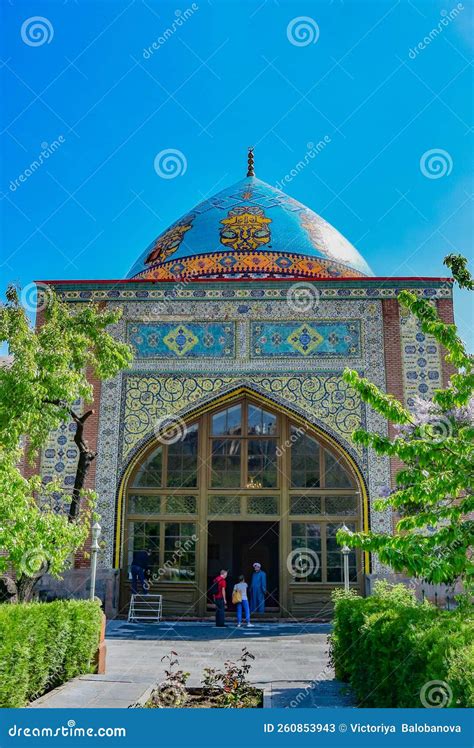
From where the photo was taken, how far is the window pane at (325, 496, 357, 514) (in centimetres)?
1396

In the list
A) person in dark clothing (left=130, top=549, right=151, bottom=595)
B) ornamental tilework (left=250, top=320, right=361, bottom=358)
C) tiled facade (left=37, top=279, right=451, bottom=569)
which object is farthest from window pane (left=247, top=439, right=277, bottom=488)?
person in dark clothing (left=130, top=549, right=151, bottom=595)

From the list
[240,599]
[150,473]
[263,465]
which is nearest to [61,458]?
[150,473]

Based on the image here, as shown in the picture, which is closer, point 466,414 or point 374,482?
point 466,414

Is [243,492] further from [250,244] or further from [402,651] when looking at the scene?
[402,651]

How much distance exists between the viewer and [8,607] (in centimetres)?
627

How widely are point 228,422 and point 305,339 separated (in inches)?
88.8

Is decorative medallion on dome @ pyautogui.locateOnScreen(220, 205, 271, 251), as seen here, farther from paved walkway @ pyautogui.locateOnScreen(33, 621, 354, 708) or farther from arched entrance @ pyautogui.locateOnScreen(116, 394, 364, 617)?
paved walkway @ pyautogui.locateOnScreen(33, 621, 354, 708)

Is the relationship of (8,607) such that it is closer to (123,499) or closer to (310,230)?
(123,499)

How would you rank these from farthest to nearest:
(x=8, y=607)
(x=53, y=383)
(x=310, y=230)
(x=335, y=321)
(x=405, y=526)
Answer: (x=310, y=230)
(x=335, y=321)
(x=53, y=383)
(x=8, y=607)
(x=405, y=526)

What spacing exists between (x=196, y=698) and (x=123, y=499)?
7894mm

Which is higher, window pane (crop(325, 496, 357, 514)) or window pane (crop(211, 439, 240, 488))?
window pane (crop(211, 439, 240, 488))

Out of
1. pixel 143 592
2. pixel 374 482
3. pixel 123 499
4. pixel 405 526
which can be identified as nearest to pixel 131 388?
pixel 123 499

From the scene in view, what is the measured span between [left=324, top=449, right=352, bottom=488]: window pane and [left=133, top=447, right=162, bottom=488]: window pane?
10.8 feet

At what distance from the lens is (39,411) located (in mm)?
8977
